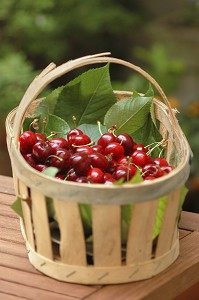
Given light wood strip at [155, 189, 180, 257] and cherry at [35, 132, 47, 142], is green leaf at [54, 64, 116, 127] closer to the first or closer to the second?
cherry at [35, 132, 47, 142]

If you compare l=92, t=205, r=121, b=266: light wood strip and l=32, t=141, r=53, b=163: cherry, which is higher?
l=32, t=141, r=53, b=163: cherry

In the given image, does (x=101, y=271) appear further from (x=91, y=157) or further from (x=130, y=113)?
(x=130, y=113)

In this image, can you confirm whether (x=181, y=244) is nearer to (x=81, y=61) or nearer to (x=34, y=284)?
(x=34, y=284)

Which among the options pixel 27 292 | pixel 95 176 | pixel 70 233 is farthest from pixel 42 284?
pixel 95 176

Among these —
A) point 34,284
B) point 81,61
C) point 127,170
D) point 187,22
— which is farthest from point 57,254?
point 187,22

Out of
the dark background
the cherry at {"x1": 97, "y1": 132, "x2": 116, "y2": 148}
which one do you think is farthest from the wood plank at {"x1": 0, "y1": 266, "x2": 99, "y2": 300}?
the dark background

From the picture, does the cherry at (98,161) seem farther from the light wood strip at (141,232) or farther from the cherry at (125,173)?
the light wood strip at (141,232)
